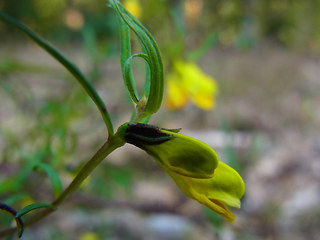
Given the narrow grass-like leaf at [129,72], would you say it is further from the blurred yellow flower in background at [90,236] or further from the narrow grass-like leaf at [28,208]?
the blurred yellow flower in background at [90,236]

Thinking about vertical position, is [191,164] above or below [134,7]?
below

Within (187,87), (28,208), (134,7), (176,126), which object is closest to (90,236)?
(187,87)

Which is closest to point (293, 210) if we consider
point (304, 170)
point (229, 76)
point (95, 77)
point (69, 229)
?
point (304, 170)

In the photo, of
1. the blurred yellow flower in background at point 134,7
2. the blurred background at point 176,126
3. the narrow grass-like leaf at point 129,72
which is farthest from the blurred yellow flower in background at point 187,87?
the narrow grass-like leaf at point 129,72

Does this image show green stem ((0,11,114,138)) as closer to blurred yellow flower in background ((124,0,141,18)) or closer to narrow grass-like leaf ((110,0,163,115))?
narrow grass-like leaf ((110,0,163,115))

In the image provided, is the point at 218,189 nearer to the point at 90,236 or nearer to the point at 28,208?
the point at 28,208

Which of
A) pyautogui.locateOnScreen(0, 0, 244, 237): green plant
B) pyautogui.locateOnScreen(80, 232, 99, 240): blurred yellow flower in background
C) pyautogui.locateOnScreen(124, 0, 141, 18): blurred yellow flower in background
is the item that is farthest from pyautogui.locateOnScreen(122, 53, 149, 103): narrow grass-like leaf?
pyautogui.locateOnScreen(80, 232, 99, 240): blurred yellow flower in background

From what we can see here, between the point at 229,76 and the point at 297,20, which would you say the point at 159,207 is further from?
the point at 297,20
